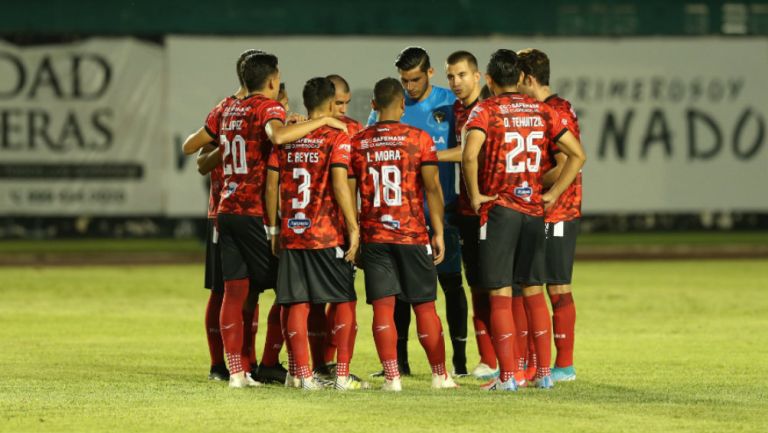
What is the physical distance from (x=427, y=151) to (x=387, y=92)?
46cm

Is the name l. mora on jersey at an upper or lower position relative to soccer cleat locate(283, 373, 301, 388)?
upper

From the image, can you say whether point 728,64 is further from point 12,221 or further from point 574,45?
point 12,221

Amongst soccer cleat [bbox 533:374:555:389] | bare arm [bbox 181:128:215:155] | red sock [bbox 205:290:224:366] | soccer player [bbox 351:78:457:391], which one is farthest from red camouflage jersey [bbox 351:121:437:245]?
red sock [bbox 205:290:224:366]

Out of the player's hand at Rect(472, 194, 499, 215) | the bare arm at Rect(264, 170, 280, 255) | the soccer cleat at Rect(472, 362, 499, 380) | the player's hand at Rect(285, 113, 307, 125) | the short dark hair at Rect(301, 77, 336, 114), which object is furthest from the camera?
the soccer cleat at Rect(472, 362, 499, 380)

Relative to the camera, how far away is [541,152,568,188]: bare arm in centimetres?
1000

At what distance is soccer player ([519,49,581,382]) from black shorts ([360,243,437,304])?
1.01 m

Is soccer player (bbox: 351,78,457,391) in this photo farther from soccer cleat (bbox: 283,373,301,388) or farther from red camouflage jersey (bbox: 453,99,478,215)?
red camouflage jersey (bbox: 453,99,478,215)

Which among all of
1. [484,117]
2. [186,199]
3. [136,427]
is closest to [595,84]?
[186,199]

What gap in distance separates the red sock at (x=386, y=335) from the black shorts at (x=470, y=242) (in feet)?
3.77

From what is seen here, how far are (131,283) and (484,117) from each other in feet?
35.7

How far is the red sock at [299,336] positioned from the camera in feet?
31.7

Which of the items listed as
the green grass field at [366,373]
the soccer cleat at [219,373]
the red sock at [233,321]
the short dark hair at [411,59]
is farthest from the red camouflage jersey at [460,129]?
the soccer cleat at [219,373]

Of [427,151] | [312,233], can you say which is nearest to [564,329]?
[427,151]

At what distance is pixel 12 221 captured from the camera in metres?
25.6
